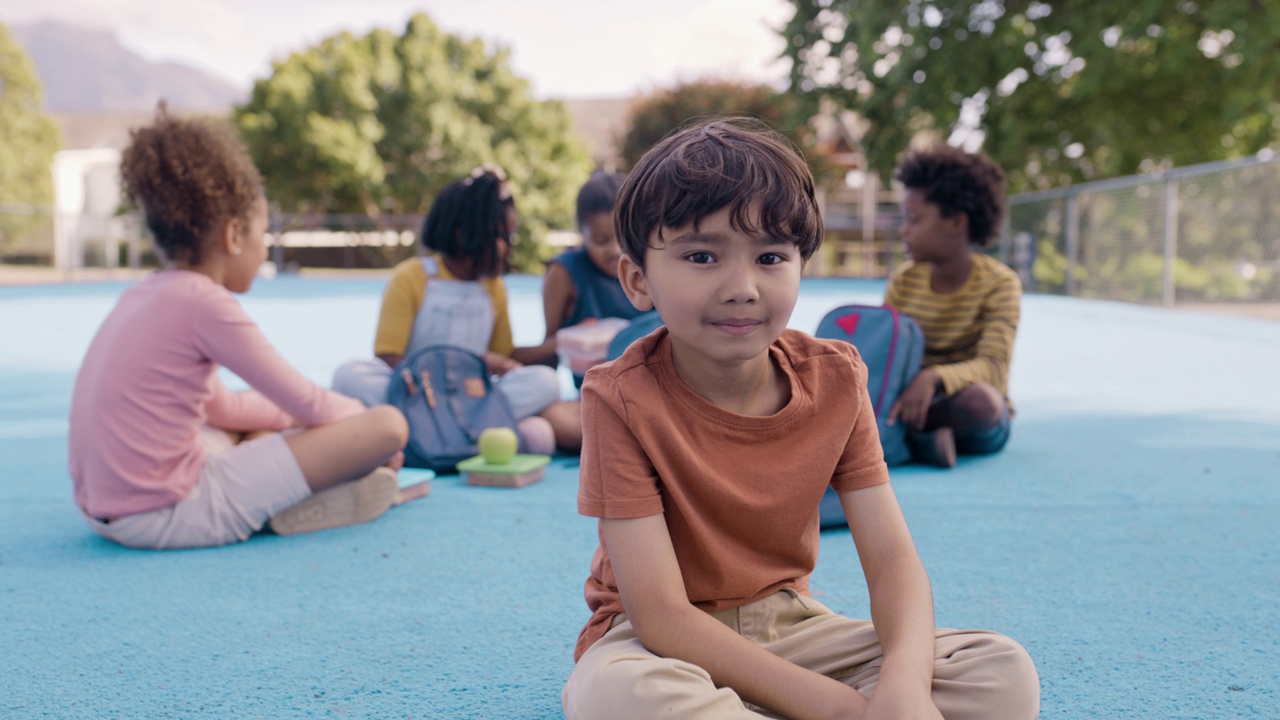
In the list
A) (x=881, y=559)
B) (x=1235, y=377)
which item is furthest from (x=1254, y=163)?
(x=881, y=559)

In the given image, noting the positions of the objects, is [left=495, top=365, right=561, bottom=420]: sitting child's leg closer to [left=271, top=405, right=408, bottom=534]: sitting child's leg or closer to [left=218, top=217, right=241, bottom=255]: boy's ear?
[left=271, top=405, right=408, bottom=534]: sitting child's leg

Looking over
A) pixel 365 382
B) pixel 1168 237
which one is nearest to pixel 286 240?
pixel 1168 237

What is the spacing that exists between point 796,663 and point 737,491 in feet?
0.96

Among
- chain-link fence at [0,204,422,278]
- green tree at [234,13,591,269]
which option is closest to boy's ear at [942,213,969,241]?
green tree at [234,13,591,269]

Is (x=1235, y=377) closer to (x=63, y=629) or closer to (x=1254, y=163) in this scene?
(x=1254, y=163)

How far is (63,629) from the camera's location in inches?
86.9

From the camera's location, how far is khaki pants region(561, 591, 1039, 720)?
1357 millimetres

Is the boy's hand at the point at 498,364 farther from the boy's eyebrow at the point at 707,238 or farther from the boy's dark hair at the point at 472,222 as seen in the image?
the boy's eyebrow at the point at 707,238

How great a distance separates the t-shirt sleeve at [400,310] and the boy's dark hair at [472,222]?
158mm

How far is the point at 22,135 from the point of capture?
33344 mm

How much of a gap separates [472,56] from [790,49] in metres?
11.3

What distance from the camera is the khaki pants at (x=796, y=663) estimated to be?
1357 mm

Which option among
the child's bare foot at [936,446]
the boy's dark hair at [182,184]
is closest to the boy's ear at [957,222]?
the child's bare foot at [936,446]

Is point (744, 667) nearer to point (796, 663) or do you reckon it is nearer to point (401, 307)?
point (796, 663)
